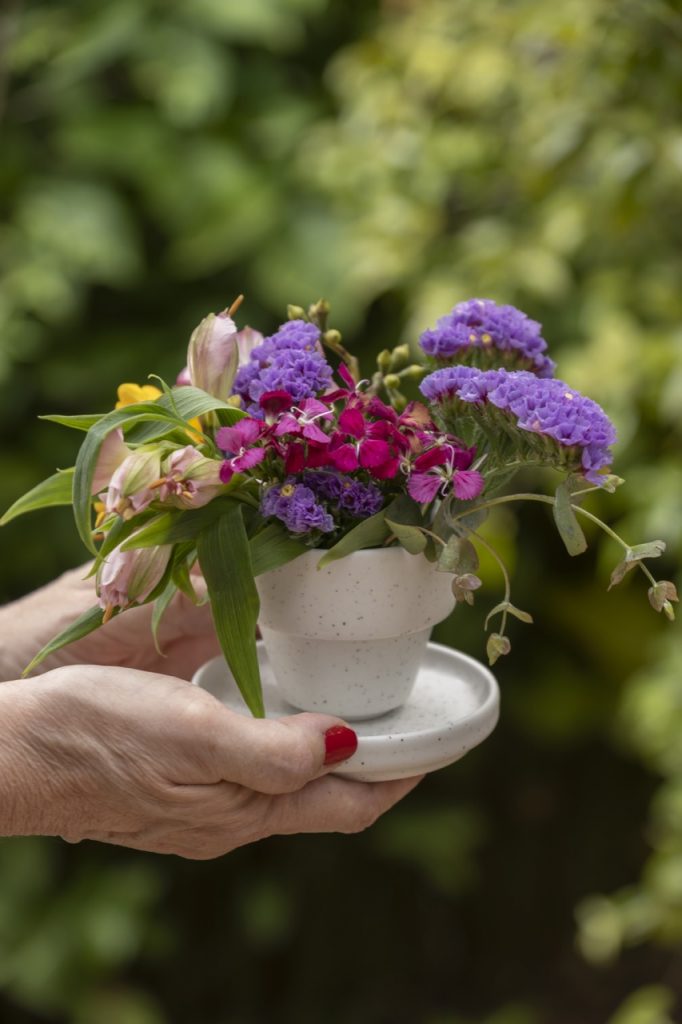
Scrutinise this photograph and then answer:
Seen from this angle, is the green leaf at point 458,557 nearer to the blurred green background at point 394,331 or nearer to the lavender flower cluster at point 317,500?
the lavender flower cluster at point 317,500

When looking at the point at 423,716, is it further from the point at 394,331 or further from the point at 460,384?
the point at 394,331

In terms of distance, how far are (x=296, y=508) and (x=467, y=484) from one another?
0.12 metres

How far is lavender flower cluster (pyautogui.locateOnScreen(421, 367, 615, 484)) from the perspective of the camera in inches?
29.1

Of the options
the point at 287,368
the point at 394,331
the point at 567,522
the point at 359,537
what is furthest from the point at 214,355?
the point at 394,331

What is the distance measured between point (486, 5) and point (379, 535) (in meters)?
1.09

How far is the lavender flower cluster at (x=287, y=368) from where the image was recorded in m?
0.82

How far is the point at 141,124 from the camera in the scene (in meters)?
2.06

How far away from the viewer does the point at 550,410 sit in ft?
2.43

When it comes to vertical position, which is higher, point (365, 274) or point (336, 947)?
point (365, 274)

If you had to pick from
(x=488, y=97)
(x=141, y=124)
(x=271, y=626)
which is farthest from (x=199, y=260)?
(x=271, y=626)

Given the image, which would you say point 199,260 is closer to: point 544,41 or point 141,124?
point 141,124

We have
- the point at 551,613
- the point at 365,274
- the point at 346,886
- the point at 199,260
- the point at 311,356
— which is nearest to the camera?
the point at 311,356

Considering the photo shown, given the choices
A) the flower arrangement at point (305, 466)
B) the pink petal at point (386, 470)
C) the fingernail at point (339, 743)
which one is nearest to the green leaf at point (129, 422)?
the flower arrangement at point (305, 466)

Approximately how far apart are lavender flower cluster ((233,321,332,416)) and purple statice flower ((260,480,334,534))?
6 cm
